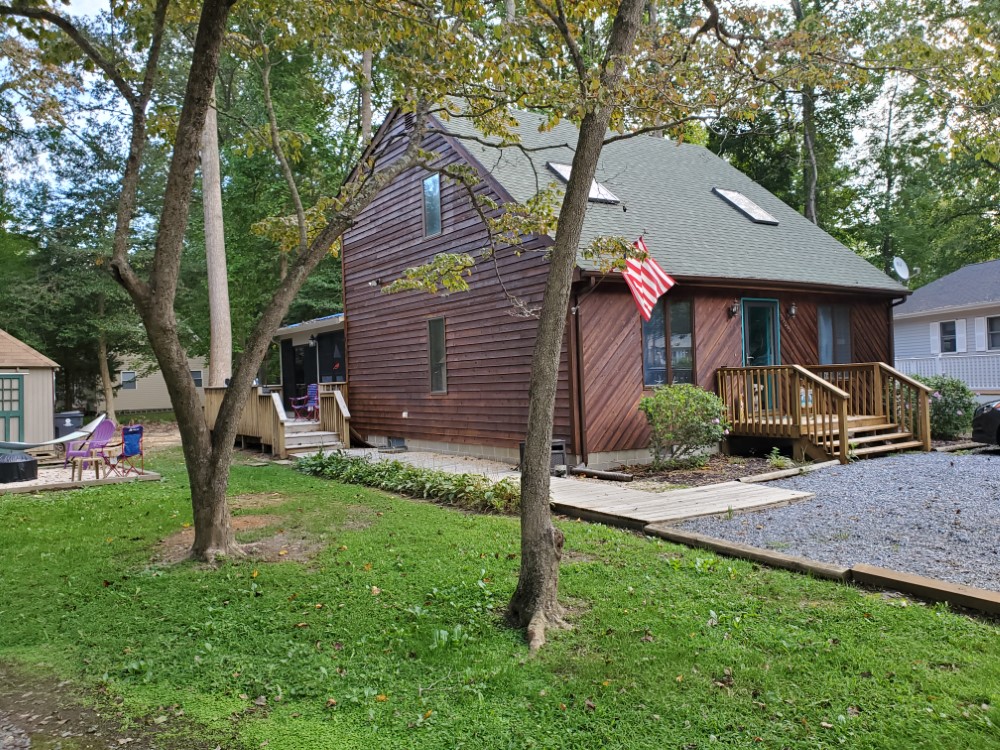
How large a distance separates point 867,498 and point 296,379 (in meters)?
16.3

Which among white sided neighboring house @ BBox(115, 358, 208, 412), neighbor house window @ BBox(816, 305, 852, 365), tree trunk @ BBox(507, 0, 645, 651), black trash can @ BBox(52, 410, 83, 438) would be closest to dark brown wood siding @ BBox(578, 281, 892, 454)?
neighbor house window @ BBox(816, 305, 852, 365)

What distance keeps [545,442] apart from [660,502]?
3.56 metres

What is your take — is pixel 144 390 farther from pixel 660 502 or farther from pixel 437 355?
pixel 660 502

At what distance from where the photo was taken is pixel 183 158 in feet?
Result: 16.8

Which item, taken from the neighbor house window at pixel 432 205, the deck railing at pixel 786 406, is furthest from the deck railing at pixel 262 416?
the deck railing at pixel 786 406

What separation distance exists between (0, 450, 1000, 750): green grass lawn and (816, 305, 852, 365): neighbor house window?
9.07m

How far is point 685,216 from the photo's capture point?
41.6ft

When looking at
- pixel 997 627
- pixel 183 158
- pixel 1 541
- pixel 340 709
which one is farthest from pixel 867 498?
pixel 1 541

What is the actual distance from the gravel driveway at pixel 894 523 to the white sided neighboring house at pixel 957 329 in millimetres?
14258

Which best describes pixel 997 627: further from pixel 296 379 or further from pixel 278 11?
pixel 296 379

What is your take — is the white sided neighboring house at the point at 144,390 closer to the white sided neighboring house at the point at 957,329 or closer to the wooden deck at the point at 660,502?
the wooden deck at the point at 660,502

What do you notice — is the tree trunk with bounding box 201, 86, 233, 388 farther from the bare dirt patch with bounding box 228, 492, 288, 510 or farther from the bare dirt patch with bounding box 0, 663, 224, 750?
the bare dirt patch with bounding box 0, 663, 224, 750

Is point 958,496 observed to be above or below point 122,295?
below

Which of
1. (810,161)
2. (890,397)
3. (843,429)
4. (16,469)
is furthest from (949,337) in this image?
(16,469)
